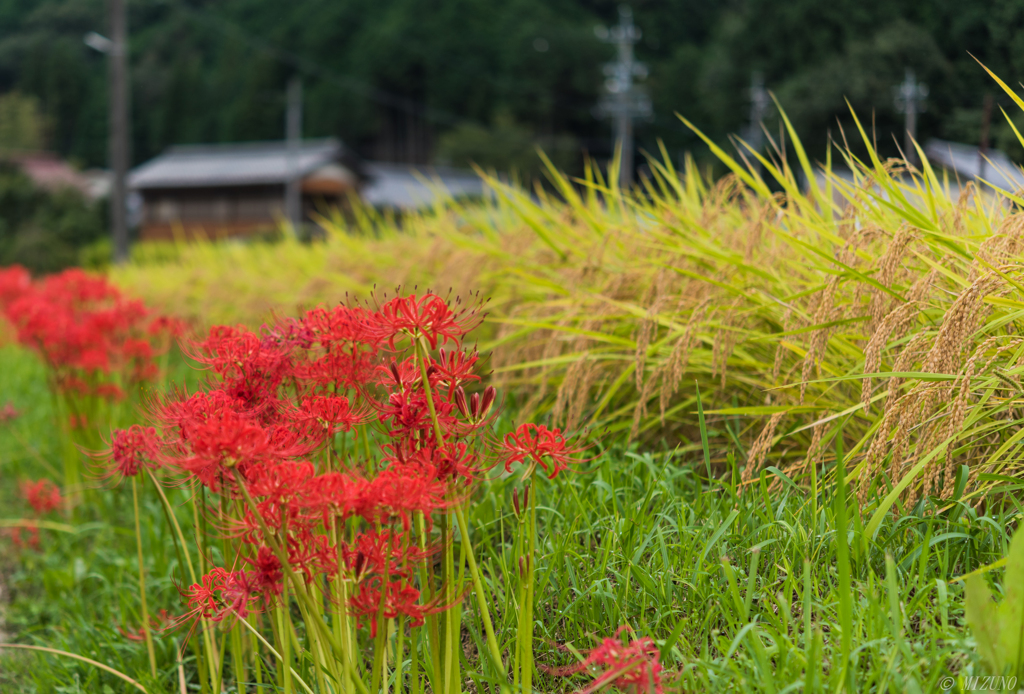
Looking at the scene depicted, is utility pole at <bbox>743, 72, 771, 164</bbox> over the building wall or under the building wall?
over

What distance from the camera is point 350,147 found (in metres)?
32.3

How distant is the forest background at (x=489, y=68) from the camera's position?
307 cm

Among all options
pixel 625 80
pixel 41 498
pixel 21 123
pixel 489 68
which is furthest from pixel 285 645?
pixel 21 123

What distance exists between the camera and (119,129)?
11.0 meters

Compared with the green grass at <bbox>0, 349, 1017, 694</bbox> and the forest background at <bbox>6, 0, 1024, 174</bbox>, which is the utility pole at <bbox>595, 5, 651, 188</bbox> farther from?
the green grass at <bbox>0, 349, 1017, 694</bbox>

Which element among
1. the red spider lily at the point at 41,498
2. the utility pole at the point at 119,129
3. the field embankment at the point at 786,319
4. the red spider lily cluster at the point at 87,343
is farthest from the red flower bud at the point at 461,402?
the utility pole at the point at 119,129

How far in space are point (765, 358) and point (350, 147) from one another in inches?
1270

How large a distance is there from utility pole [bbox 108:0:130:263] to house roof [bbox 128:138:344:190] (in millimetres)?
13552

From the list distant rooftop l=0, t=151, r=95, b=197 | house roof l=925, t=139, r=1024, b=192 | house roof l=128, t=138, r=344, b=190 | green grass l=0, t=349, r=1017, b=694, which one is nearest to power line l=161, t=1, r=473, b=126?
house roof l=128, t=138, r=344, b=190

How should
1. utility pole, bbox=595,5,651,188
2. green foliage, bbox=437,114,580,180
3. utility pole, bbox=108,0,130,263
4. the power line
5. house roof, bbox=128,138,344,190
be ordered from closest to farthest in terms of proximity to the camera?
utility pole, bbox=595,5,651,188 < green foliage, bbox=437,114,580,180 < utility pole, bbox=108,0,130,263 < the power line < house roof, bbox=128,138,344,190

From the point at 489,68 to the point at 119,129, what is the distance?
6754 millimetres

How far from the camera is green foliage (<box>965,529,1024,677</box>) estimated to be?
0.94m

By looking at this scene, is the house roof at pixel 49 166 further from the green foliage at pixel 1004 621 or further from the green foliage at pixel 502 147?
the green foliage at pixel 1004 621

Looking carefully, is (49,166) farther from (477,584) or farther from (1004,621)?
(1004,621)
